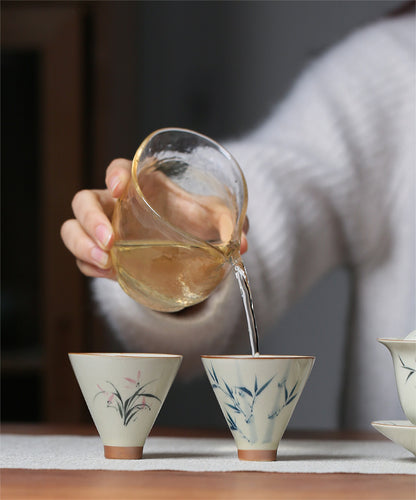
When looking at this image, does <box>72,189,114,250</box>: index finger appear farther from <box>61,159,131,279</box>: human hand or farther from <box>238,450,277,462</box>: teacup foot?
<box>238,450,277,462</box>: teacup foot

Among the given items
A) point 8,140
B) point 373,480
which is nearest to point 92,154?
point 8,140

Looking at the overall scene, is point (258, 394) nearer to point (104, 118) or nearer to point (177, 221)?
point (177, 221)

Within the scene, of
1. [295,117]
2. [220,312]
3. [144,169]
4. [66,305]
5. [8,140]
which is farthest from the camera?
[8,140]

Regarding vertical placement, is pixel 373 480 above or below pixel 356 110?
below

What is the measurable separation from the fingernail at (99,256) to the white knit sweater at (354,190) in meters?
0.41

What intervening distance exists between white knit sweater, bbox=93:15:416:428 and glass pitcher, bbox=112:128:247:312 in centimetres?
39

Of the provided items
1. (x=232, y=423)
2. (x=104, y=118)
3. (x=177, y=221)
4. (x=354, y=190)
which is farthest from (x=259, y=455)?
(x=104, y=118)

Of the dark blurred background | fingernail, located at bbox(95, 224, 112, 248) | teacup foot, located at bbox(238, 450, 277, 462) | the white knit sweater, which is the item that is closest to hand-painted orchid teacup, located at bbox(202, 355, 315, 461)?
teacup foot, located at bbox(238, 450, 277, 462)

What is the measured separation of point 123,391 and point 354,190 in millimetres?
776

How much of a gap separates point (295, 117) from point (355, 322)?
14.1 inches

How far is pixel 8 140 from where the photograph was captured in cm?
225

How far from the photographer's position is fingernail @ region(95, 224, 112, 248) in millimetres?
668

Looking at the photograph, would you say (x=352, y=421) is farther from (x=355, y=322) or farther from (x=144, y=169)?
(x=144, y=169)

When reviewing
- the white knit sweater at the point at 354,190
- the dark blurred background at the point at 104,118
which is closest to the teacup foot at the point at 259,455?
the white knit sweater at the point at 354,190
